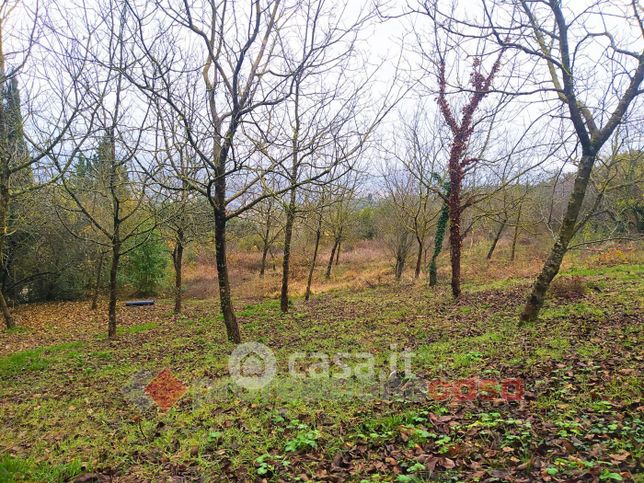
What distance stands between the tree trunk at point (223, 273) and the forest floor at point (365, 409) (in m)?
0.34

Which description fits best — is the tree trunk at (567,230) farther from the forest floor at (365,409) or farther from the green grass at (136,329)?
the green grass at (136,329)

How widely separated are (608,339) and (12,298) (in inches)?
919

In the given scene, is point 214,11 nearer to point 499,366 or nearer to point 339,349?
point 339,349

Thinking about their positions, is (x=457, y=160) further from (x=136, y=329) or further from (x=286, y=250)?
(x=136, y=329)

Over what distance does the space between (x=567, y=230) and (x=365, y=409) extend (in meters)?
4.47

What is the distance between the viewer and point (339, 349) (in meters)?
6.71

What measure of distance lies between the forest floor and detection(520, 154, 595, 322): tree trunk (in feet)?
1.86

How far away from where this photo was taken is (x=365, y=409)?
405cm

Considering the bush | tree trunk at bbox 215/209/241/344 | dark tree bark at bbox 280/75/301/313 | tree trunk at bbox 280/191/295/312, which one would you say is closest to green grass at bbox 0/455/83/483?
tree trunk at bbox 215/209/241/344

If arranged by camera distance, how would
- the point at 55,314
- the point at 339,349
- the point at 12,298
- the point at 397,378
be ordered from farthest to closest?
the point at 12,298, the point at 55,314, the point at 339,349, the point at 397,378

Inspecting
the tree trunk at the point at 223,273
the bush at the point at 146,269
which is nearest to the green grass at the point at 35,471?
the tree trunk at the point at 223,273

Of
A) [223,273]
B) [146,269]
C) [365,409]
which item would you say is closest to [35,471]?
[365,409]

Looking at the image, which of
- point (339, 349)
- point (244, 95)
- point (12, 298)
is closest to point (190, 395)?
point (339, 349)

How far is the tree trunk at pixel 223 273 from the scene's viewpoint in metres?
7.37
